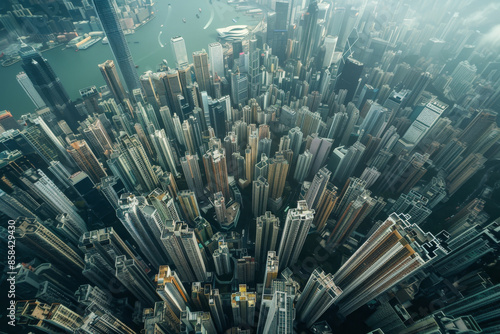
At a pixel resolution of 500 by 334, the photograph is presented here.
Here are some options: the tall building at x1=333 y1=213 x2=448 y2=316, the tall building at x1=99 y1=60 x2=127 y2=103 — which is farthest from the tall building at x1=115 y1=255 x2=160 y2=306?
the tall building at x1=99 y1=60 x2=127 y2=103

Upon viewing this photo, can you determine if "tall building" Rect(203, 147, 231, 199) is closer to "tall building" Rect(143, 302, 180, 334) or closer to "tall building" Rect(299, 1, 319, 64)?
"tall building" Rect(143, 302, 180, 334)

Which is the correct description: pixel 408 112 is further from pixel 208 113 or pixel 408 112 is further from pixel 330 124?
pixel 208 113

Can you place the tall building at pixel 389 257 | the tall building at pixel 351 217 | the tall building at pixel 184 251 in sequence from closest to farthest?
1. the tall building at pixel 389 257
2. the tall building at pixel 184 251
3. the tall building at pixel 351 217

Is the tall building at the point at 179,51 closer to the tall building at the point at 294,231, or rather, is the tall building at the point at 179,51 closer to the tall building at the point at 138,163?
the tall building at the point at 138,163

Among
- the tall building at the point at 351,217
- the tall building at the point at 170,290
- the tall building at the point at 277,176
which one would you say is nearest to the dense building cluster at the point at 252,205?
the tall building at the point at 170,290

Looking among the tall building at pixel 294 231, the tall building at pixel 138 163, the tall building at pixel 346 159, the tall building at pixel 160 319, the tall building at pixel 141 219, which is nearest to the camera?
the tall building at pixel 160 319

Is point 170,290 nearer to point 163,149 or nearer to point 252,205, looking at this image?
point 252,205

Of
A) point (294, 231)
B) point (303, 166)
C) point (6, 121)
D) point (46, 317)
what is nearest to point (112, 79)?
point (6, 121)
